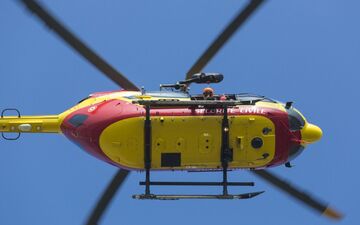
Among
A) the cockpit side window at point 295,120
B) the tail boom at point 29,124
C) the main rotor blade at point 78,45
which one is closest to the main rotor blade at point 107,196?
the tail boom at point 29,124

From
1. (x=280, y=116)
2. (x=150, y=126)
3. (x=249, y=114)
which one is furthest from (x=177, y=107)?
(x=280, y=116)

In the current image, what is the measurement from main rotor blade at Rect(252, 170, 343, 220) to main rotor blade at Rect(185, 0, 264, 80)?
4268 mm

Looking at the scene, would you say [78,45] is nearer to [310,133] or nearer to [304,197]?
[310,133]

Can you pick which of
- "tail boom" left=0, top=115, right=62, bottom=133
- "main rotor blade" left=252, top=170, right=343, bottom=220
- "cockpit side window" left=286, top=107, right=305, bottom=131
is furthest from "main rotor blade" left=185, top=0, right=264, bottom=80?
"tail boom" left=0, top=115, right=62, bottom=133

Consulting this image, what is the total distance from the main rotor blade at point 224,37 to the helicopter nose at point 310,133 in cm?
376

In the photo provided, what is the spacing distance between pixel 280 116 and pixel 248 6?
11.5 feet

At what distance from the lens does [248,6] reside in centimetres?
1644

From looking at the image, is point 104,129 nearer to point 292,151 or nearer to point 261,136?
point 261,136

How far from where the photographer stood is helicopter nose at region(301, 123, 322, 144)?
1695 cm

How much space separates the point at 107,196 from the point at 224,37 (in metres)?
6.46

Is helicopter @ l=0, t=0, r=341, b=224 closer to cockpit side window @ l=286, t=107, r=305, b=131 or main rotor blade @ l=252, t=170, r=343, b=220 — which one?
cockpit side window @ l=286, t=107, r=305, b=131

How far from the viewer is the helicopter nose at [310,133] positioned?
16953 mm

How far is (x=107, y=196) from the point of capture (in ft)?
58.5

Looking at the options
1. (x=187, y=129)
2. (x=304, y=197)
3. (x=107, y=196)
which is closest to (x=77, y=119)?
(x=107, y=196)
